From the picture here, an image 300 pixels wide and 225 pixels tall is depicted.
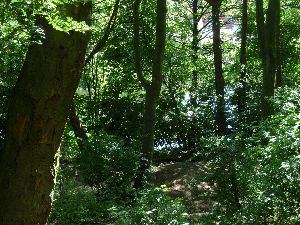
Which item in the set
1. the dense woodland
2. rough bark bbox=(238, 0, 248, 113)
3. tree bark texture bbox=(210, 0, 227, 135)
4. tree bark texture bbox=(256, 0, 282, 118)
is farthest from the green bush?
rough bark bbox=(238, 0, 248, 113)

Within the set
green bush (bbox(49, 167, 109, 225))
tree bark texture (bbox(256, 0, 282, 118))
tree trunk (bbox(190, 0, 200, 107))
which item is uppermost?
tree trunk (bbox(190, 0, 200, 107))

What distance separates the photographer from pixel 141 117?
12469mm

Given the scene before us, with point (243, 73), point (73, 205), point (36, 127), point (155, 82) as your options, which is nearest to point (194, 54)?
point (243, 73)

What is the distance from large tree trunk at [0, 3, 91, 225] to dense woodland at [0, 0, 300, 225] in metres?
0.01

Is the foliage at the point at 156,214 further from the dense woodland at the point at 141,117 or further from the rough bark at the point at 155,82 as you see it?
the rough bark at the point at 155,82

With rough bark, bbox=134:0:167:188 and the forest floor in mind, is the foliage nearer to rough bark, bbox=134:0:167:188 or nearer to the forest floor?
the forest floor

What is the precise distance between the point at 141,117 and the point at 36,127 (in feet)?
24.9

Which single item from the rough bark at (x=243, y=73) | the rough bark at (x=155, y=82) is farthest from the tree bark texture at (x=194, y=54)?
the rough bark at (x=155, y=82)

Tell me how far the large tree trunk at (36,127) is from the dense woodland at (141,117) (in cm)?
1

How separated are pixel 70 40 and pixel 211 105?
8.07 meters

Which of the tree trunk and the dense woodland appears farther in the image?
the tree trunk

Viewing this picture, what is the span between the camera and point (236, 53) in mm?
16391

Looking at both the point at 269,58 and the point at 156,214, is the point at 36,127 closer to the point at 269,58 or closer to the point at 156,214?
the point at 156,214

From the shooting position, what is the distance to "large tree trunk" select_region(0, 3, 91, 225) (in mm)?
4859
